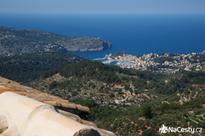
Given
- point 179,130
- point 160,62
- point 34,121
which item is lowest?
point 160,62

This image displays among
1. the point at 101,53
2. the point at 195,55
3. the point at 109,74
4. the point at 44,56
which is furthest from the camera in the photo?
the point at 101,53

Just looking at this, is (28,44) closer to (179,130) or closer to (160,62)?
(160,62)

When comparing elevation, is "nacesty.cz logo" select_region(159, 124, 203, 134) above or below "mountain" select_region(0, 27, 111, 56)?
above

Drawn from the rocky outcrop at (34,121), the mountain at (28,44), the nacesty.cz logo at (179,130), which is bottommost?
the mountain at (28,44)

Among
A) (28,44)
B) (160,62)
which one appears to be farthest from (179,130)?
(28,44)

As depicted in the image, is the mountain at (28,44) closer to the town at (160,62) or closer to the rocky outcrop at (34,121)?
the town at (160,62)

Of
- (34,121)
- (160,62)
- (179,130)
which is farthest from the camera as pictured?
(160,62)

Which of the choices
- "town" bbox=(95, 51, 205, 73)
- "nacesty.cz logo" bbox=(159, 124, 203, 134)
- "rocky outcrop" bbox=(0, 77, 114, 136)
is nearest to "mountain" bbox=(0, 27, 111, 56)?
"town" bbox=(95, 51, 205, 73)

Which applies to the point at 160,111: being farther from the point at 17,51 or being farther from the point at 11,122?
the point at 17,51

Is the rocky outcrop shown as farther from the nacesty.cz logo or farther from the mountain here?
the mountain

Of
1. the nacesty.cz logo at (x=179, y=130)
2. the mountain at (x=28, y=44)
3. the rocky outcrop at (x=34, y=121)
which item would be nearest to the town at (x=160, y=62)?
the mountain at (x=28, y=44)

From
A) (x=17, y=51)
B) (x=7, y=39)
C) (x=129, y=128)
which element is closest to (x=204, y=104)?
(x=129, y=128)
